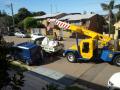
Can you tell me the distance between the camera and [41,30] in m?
50.2

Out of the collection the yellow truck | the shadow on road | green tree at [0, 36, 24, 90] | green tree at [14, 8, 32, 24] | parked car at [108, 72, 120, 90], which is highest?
green tree at [14, 8, 32, 24]

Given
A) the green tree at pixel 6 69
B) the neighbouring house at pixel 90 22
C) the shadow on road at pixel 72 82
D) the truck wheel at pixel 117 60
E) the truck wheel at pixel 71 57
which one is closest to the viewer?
the green tree at pixel 6 69

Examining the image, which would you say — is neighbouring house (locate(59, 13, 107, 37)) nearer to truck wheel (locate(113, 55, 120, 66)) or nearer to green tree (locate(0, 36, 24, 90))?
truck wheel (locate(113, 55, 120, 66))

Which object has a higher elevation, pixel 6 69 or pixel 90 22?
pixel 90 22

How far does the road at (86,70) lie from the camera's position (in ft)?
57.0

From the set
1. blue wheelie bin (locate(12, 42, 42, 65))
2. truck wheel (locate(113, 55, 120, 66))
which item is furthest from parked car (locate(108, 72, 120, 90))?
blue wheelie bin (locate(12, 42, 42, 65))

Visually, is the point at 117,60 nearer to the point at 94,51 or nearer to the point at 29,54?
the point at 94,51

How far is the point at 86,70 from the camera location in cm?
2009

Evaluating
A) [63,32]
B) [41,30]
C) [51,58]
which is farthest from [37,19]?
[51,58]

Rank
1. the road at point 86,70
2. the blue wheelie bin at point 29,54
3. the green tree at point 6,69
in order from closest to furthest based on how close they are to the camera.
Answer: the green tree at point 6,69, the road at point 86,70, the blue wheelie bin at point 29,54

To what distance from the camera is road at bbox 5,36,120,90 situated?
17.4m

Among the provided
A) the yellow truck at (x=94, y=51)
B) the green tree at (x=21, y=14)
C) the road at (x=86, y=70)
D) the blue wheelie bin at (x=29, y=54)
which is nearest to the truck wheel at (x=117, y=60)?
the yellow truck at (x=94, y=51)

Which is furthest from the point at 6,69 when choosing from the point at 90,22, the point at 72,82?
the point at 90,22

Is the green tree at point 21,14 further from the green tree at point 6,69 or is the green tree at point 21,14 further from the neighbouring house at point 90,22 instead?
the green tree at point 6,69
